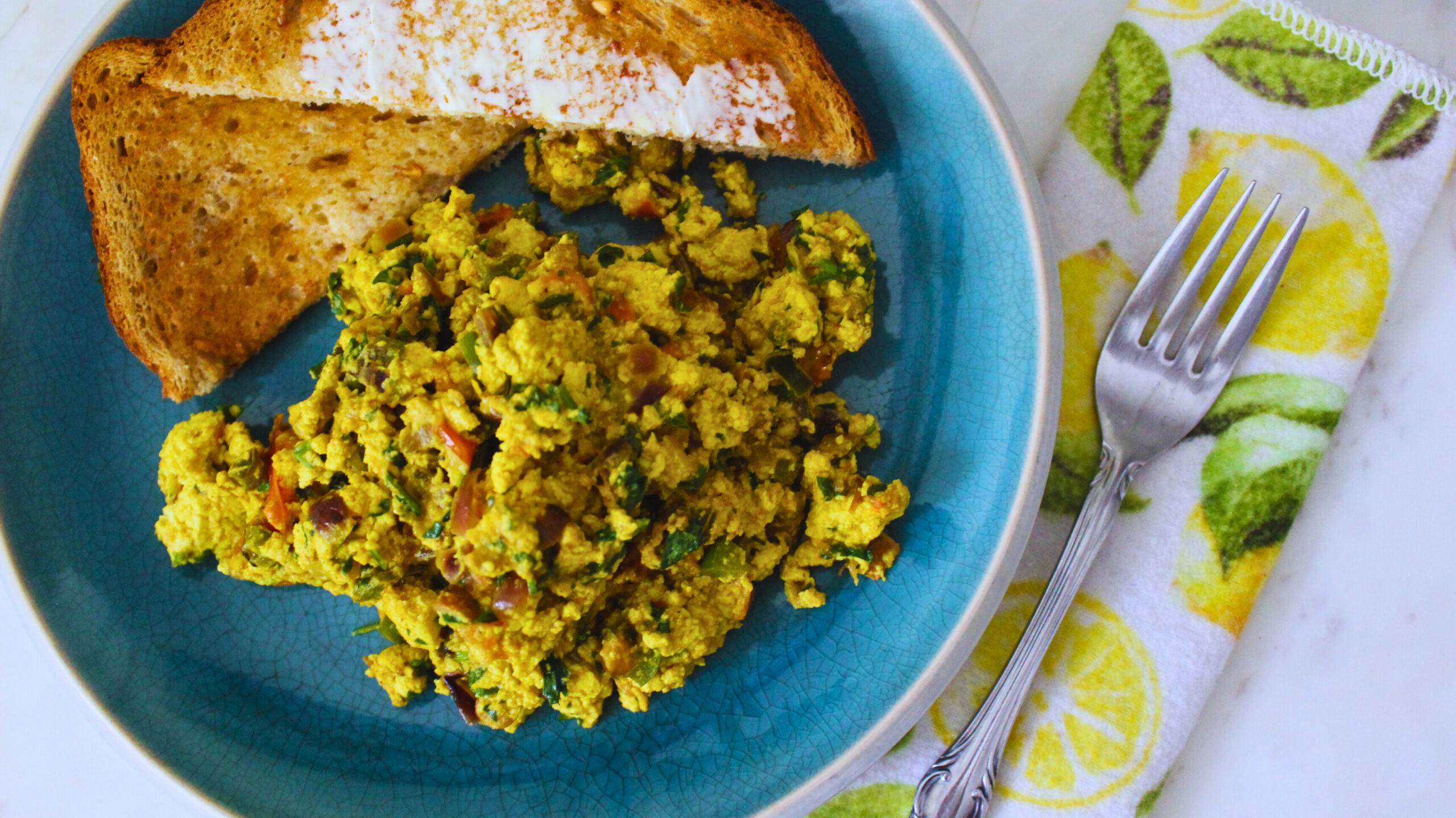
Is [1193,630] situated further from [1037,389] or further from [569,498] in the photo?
[569,498]

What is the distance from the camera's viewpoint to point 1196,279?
7.91ft

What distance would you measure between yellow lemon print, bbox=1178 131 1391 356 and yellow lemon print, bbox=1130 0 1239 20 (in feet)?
1.25

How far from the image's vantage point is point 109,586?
2.49m

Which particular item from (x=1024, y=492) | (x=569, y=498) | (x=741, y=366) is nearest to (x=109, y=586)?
(x=569, y=498)

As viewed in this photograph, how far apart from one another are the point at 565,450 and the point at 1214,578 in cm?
184

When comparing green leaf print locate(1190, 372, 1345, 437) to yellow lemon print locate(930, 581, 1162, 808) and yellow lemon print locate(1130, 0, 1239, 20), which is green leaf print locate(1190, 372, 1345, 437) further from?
yellow lemon print locate(1130, 0, 1239, 20)

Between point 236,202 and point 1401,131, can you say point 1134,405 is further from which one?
point 236,202

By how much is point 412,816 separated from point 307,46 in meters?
2.07

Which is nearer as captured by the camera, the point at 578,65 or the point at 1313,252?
the point at 578,65

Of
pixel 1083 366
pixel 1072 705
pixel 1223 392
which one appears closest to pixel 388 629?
pixel 1072 705

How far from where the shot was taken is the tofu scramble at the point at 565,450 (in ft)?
6.28

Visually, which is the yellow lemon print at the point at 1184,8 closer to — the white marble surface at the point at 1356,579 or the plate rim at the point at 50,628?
the white marble surface at the point at 1356,579

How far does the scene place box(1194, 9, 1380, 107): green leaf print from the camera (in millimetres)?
2508

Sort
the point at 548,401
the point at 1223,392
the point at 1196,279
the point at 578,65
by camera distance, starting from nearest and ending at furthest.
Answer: the point at 548,401, the point at 578,65, the point at 1196,279, the point at 1223,392
